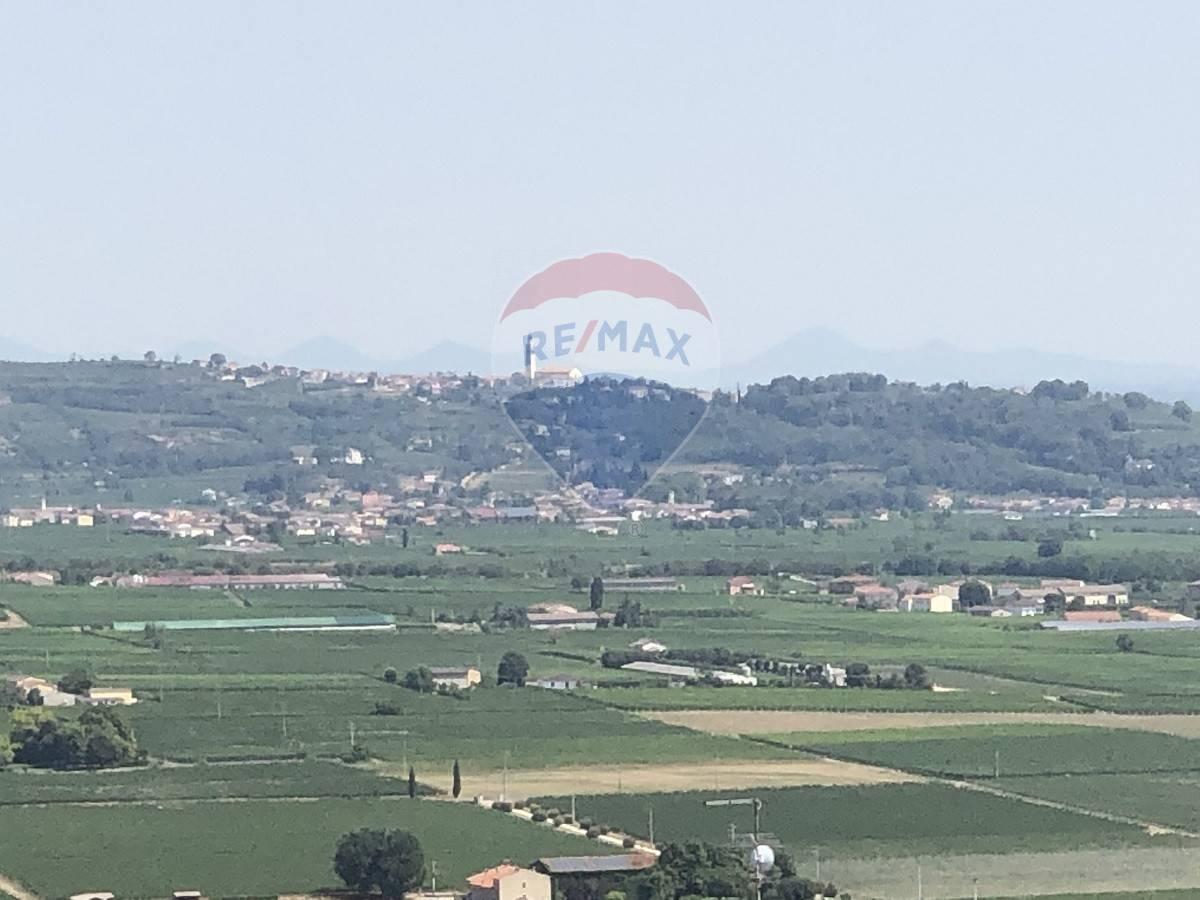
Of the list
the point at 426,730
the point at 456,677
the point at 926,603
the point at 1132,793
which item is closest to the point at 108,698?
the point at 426,730

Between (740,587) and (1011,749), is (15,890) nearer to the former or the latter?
(1011,749)

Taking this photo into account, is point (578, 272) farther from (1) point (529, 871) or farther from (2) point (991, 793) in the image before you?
(1) point (529, 871)

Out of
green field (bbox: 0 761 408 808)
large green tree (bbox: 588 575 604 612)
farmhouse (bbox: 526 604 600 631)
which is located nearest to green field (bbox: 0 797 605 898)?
green field (bbox: 0 761 408 808)

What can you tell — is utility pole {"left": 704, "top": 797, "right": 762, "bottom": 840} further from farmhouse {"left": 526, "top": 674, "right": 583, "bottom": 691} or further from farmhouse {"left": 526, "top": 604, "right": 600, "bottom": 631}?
farmhouse {"left": 526, "top": 604, "right": 600, "bottom": 631}

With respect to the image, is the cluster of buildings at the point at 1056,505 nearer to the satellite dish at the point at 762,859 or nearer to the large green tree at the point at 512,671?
the large green tree at the point at 512,671

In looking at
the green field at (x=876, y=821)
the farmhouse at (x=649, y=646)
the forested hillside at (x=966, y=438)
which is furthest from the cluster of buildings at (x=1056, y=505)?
the green field at (x=876, y=821)

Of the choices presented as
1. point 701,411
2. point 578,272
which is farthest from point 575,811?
point 701,411
